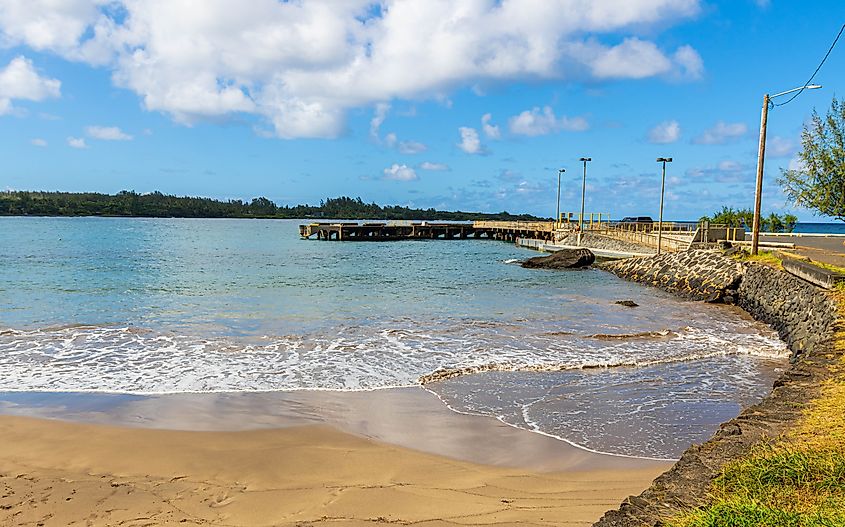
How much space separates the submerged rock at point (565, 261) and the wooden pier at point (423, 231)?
26.9 metres

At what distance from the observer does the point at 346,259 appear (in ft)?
147

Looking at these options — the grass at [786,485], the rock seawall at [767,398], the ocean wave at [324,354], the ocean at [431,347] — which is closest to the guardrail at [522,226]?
the ocean at [431,347]

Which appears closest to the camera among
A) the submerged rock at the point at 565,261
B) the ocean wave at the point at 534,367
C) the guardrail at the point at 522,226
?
the ocean wave at the point at 534,367

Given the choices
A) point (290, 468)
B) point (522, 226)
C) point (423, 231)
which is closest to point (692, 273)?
point (290, 468)

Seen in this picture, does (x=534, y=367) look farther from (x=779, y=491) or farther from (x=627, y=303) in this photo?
(x=627, y=303)

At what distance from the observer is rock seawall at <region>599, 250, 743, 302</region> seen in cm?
2321

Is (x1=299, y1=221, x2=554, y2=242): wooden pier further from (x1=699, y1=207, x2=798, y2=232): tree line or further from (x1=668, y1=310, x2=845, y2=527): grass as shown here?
(x1=668, y1=310, x2=845, y2=527): grass

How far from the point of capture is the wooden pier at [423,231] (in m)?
74.4

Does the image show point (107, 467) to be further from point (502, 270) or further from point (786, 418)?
point (502, 270)

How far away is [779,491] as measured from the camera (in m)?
4.66

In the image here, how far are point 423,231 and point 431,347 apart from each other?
70.7 meters

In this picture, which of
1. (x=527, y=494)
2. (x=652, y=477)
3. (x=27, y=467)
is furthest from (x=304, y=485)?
(x=652, y=477)

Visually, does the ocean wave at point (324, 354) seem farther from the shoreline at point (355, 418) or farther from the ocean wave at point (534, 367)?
the shoreline at point (355, 418)

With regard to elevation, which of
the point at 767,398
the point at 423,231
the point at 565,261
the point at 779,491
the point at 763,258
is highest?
the point at 763,258
